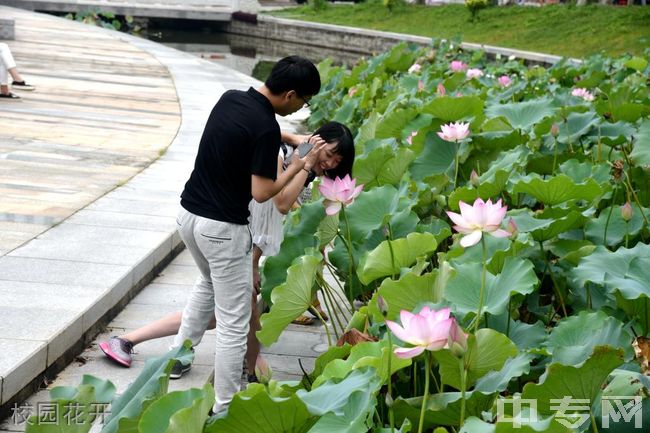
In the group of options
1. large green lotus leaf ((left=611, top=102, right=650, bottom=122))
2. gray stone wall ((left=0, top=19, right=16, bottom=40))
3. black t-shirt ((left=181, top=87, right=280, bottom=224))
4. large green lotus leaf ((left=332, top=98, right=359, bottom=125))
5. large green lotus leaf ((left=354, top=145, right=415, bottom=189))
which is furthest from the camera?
gray stone wall ((left=0, top=19, right=16, bottom=40))

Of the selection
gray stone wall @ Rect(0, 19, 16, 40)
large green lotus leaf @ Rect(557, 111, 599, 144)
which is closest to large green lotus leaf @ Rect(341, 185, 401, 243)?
large green lotus leaf @ Rect(557, 111, 599, 144)

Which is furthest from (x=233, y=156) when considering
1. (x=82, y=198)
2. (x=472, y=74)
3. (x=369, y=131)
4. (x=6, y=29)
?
(x=6, y=29)

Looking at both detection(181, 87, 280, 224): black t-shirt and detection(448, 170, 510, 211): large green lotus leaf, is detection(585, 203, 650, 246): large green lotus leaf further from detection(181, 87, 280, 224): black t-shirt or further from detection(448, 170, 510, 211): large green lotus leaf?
detection(181, 87, 280, 224): black t-shirt

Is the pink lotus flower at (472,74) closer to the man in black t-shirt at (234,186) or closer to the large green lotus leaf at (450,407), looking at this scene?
the man in black t-shirt at (234,186)

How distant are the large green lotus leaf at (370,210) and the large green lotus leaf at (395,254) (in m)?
0.54

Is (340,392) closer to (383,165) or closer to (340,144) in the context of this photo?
(340,144)

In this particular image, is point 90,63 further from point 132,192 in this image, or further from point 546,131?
point 546,131

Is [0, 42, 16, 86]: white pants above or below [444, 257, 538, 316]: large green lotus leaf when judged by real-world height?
below

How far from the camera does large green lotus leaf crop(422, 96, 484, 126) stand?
16.8ft

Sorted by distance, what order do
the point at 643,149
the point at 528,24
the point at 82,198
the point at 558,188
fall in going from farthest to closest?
the point at 528,24 < the point at 82,198 < the point at 643,149 < the point at 558,188

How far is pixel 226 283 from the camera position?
139 inches

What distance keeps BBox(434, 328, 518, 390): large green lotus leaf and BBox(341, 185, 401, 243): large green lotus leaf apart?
1462 mm

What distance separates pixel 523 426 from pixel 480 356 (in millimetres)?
632

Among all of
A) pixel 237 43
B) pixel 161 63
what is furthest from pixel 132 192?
pixel 237 43
